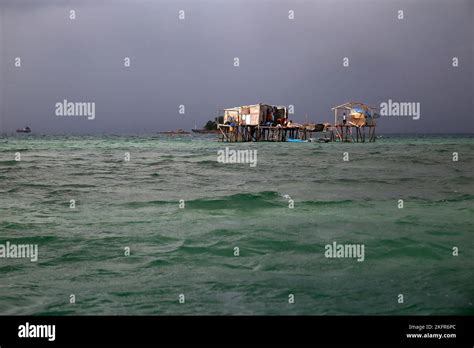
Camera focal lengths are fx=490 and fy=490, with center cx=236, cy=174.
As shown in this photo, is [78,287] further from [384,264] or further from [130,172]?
[130,172]

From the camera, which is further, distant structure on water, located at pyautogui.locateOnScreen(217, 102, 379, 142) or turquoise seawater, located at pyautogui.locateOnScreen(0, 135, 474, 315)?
distant structure on water, located at pyautogui.locateOnScreen(217, 102, 379, 142)

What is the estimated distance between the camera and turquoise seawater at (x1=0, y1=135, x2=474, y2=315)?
450cm

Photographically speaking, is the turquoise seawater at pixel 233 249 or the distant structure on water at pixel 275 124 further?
the distant structure on water at pixel 275 124

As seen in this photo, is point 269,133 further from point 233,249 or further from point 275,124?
point 233,249

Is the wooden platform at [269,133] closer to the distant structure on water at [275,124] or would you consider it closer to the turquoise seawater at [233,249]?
the distant structure on water at [275,124]

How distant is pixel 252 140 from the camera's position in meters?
54.2

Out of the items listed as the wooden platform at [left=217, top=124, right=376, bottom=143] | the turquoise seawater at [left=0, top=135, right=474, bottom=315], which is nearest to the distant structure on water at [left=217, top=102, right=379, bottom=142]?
the wooden platform at [left=217, top=124, right=376, bottom=143]

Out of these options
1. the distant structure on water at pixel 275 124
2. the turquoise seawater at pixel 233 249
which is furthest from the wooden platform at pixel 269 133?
the turquoise seawater at pixel 233 249

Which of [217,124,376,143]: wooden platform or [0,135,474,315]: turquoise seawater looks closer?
[0,135,474,315]: turquoise seawater

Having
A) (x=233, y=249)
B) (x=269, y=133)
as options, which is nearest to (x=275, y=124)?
(x=269, y=133)

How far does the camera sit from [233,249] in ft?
21.4

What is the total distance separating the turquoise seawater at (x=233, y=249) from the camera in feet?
14.8

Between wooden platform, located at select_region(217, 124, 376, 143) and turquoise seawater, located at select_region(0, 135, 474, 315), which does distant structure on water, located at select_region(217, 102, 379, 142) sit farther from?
turquoise seawater, located at select_region(0, 135, 474, 315)
